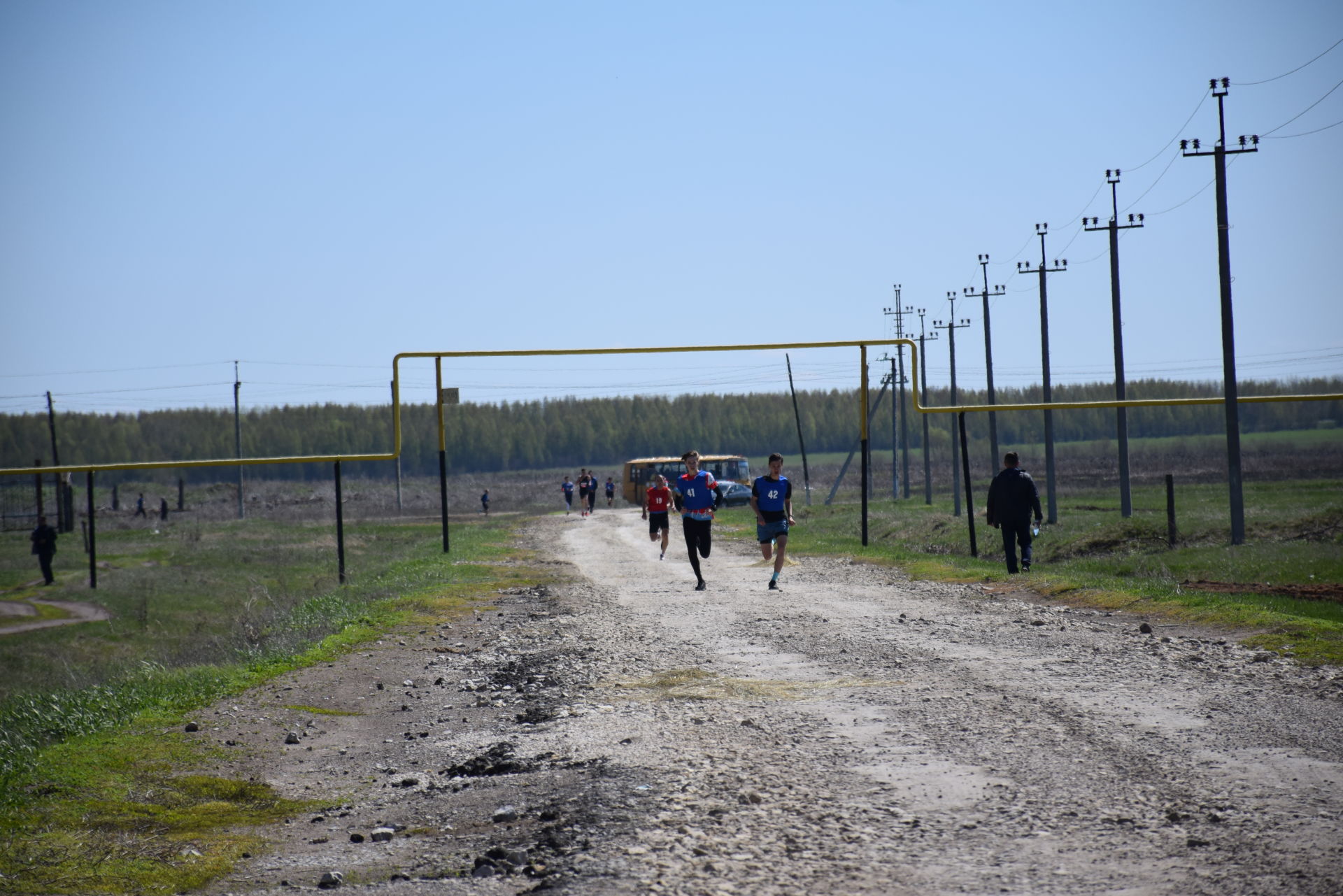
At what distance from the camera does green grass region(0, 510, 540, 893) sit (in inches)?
191

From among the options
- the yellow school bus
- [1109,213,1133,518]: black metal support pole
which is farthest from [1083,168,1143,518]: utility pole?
the yellow school bus

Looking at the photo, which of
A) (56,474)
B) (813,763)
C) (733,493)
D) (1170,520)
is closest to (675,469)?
(733,493)

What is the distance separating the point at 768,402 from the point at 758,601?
111524 mm

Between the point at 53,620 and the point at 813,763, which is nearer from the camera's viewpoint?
the point at 813,763

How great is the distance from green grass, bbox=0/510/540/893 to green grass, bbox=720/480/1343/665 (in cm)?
684

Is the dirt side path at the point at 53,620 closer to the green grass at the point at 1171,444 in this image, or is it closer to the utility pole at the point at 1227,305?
the utility pole at the point at 1227,305

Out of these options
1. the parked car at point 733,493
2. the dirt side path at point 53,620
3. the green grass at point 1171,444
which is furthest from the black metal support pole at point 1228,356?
the green grass at point 1171,444

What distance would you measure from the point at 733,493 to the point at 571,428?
76.0 m

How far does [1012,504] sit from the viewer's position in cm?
1576

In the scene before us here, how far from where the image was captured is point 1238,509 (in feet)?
65.7

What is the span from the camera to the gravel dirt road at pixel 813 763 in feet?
13.8

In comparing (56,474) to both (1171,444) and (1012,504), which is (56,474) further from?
(1171,444)

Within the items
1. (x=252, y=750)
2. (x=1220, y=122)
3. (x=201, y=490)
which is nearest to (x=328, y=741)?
(x=252, y=750)

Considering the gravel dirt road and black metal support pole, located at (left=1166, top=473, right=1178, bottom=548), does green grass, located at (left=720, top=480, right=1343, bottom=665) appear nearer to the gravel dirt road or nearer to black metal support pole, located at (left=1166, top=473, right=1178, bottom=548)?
black metal support pole, located at (left=1166, top=473, right=1178, bottom=548)
